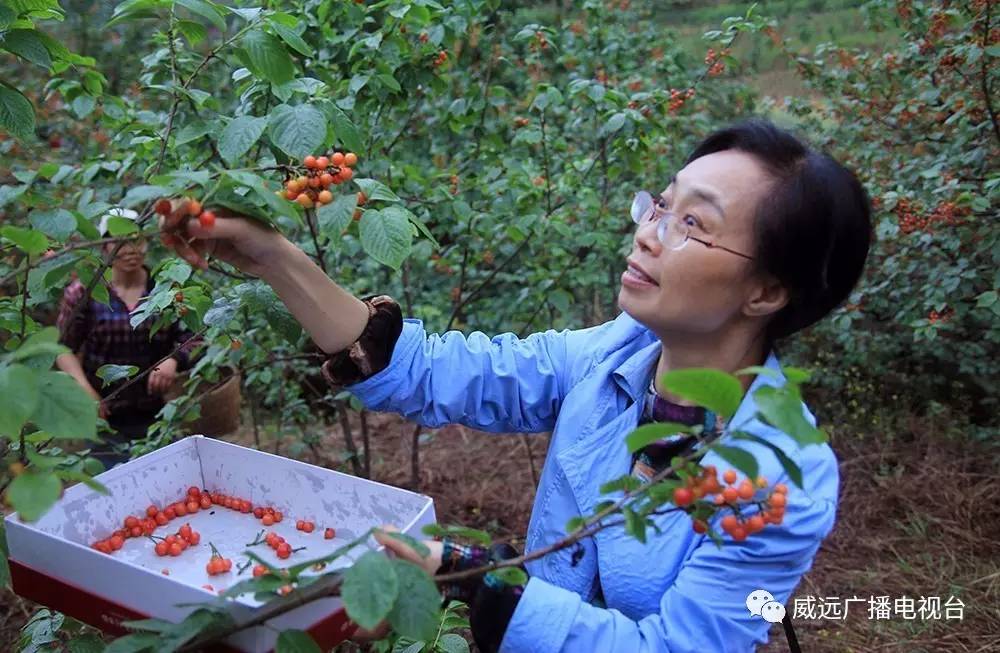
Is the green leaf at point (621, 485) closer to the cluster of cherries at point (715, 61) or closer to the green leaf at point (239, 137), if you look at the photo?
the green leaf at point (239, 137)

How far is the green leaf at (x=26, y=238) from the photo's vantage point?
1118mm

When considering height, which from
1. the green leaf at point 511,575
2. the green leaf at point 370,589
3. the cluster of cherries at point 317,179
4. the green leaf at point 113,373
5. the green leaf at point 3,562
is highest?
the cluster of cherries at point 317,179

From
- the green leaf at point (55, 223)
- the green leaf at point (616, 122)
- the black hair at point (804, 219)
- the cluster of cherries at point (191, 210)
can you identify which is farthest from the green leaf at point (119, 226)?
the green leaf at point (616, 122)

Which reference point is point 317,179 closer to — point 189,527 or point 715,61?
point 189,527

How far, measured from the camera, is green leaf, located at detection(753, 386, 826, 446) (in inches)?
33.9

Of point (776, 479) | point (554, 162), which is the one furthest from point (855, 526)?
point (776, 479)

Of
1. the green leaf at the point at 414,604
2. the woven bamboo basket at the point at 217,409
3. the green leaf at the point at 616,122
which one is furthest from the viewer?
the woven bamboo basket at the point at 217,409

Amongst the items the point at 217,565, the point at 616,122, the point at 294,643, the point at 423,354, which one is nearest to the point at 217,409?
the point at 616,122

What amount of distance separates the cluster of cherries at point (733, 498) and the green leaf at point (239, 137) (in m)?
0.95

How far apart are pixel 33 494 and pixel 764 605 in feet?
3.21

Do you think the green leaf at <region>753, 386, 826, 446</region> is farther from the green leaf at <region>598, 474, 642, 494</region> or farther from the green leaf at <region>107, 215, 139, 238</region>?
the green leaf at <region>107, 215, 139, 238</region>

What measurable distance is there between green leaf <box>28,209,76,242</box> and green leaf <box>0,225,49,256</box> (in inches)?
7.9

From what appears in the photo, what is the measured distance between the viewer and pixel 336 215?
134 centimetres

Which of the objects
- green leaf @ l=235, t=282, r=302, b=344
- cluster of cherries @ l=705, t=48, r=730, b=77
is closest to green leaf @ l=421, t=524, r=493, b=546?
green leaf @ l=235, t=282, r=302, b=344
